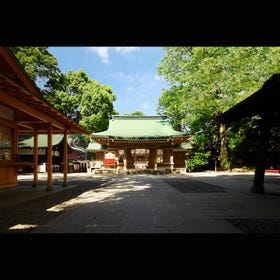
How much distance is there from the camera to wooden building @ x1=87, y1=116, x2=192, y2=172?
70.8 feet

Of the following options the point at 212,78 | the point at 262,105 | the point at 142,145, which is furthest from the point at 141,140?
the point at 262,105

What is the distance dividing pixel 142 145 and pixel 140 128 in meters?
3.28

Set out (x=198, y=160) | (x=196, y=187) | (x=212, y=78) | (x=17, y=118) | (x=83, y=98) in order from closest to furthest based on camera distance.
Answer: (x=17, y=118) → (x=196, y=187) → (x=212, y=78) → (x=198, y=160) → (x=83, y=98)

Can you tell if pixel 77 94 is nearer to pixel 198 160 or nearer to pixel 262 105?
pixel 198 160

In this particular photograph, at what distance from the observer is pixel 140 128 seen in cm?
2555

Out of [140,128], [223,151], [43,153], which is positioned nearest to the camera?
[223,151]

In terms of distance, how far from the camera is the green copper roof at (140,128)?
22142mm

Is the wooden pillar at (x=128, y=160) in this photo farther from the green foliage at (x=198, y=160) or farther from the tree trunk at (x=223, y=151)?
the tree trunk at (x=223, y=151)

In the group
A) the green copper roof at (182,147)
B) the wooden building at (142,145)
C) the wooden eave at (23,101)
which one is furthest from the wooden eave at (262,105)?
the green copper roof at (182,147)

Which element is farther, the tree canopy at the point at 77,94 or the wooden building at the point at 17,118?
the tree canopy at the point at 77,94

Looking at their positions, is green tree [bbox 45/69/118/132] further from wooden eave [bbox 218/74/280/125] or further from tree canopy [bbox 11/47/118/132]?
wooden eave [bbox 218/74/280/125]

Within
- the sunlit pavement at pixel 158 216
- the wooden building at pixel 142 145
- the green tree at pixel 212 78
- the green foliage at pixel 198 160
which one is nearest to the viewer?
the sunlit pavement at pixel 158 216

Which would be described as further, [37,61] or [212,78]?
[37,61]

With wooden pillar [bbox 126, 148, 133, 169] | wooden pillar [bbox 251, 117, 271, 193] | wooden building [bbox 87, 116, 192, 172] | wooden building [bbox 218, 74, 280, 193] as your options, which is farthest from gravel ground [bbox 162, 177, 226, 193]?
wooden pillar [bbox 126, 148, 133, 169]
